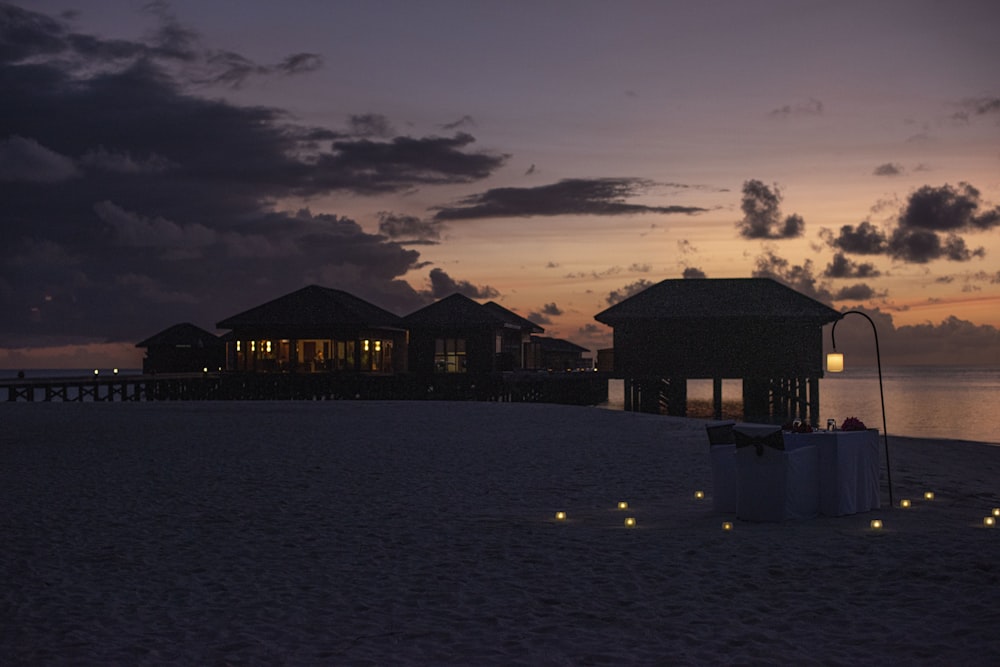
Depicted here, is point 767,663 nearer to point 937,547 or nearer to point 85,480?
point 937,547

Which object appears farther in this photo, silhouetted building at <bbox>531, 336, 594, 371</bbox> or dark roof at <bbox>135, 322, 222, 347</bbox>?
silhouetted building at <bbox>531, 336, 594, 371</bbox>

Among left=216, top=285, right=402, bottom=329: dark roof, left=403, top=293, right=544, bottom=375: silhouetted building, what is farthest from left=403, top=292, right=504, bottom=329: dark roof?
left=216, top=285, right=402, bottom=329: dark roof

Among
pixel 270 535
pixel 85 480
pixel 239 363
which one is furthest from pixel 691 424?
pixel 239 363

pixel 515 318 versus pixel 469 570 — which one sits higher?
pixel 515 318

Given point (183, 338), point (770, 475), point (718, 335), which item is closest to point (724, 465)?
point (770, 475)

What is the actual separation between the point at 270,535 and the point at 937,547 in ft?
20.6

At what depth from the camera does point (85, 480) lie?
46.3ft

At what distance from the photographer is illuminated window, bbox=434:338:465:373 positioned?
51375mm

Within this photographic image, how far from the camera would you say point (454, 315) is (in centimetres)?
5166

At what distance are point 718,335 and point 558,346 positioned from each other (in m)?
38.9

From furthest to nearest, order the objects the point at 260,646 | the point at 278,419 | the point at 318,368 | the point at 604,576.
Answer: the point at 318,368 < the point at 278,419 < the point at 604,576 < the point at 260,646

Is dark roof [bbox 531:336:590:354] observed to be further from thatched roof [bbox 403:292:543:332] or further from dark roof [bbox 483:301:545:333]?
thatched roof [bbox 403:292:543:332]

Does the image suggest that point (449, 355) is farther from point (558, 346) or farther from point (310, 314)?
point (558, 346)

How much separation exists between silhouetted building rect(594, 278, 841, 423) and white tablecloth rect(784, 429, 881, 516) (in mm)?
30921
